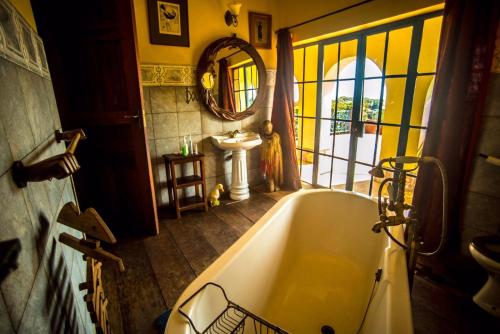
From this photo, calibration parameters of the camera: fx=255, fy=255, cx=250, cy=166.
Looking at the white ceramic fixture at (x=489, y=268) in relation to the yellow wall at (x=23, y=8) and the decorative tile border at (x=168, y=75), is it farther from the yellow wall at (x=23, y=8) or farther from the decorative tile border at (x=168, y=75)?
the decorative tile border at (x=168, y=75)

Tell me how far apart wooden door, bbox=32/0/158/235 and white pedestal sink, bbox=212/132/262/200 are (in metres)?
1.03

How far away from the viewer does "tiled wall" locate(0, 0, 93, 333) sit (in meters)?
0.47

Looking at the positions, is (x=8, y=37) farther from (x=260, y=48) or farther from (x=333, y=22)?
(x=260, y=48)

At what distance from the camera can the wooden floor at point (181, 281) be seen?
1.53m

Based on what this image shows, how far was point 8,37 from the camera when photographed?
622mm

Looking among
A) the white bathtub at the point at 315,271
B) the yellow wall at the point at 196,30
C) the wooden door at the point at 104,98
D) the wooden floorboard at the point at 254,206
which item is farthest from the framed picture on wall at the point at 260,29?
the white bathtub at the point at 315,271

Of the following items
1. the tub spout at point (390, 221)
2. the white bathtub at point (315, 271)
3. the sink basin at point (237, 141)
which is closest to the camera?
the white bathtub at point (315, 271)

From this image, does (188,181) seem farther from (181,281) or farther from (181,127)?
(181,281)

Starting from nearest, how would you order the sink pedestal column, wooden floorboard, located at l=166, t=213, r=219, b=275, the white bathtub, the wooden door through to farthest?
the white bathtub → the wooden door → wooden floorboard, located at l=166, t=213, r=219, b=275 → the sink pedestal column

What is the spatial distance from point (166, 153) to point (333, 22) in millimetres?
2339

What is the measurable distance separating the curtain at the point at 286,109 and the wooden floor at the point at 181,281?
0.95m

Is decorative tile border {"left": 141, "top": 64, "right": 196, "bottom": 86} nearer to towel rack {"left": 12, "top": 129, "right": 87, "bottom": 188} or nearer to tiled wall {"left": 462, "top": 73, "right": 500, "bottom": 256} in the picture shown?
towel rack {"left": 12, "top": 129, "right": 87, "bottom": 188}

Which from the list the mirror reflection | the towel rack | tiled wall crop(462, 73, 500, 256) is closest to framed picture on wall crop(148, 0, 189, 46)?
the mirror reflection

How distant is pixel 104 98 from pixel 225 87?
1.43m
